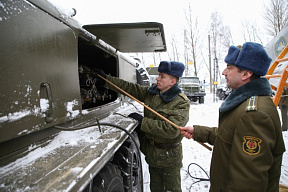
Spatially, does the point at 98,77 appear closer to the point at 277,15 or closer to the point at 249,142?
the point at 249,142

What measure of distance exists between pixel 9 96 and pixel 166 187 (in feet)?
6.35

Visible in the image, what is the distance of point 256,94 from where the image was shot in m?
1.20

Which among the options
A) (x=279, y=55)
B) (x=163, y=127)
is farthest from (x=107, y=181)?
(x=279, y=55)

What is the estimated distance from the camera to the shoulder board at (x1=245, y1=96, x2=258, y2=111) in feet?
3.67

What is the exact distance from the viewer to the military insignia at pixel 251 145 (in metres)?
1.07

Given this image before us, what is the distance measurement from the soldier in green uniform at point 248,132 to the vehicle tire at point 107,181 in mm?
757

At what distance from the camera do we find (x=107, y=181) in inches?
53.9

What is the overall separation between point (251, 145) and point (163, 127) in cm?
Answer: 94

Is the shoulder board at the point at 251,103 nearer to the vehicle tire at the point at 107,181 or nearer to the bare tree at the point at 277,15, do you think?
the vehicle tire at the point at 107,181

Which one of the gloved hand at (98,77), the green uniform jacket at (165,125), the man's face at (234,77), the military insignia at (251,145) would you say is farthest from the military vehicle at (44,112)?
the man's face at (234,77)

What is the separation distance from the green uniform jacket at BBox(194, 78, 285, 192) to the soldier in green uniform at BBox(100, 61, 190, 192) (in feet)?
2.29

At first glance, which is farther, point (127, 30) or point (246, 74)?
point (127, 30)

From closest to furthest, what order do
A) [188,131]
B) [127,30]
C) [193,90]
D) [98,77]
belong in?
1. [188,131]
2. [127,30]
3. [98,77]
4. [193,90]

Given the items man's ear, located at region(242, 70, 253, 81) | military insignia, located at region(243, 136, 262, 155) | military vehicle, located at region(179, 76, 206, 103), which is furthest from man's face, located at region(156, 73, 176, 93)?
military vehicle, located at region(179, 76, 206, 103)
